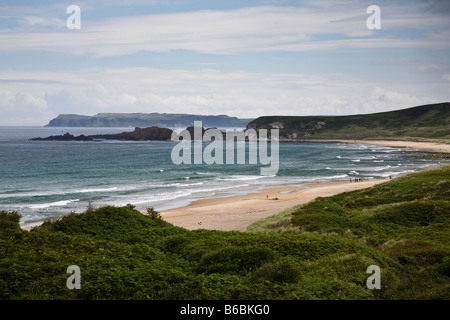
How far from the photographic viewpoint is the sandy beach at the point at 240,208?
38781 millimetres

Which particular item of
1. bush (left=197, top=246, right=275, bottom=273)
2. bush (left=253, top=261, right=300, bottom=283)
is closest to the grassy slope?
bush (left=197, top=246, right=275, bottom=273)

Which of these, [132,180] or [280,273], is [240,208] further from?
[280,273]

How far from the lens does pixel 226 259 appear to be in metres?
17.0

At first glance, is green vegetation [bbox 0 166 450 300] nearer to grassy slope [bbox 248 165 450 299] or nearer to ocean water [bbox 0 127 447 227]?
grassy slope [bbox 248 165 450 299]

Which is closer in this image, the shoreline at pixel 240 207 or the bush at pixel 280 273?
the bush at pixel 280 273

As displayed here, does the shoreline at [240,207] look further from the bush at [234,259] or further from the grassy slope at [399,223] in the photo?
the bush at [234,259]

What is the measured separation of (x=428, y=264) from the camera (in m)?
18.8

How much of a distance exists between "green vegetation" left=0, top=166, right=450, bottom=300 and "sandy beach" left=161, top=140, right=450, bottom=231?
990 centimetres

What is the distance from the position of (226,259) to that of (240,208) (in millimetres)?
30971

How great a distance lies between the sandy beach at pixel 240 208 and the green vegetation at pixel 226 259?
9897mm

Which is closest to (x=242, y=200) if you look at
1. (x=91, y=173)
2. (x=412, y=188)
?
(x=412, y=188)

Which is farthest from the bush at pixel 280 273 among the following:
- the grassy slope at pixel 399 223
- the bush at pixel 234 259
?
the grassy slope at pixel 399 223

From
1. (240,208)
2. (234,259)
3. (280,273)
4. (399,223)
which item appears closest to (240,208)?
(240,208)
